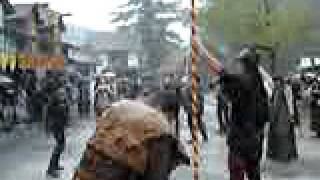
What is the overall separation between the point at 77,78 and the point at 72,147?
2252 centimetres

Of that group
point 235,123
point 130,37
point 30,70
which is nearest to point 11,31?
point 30,70

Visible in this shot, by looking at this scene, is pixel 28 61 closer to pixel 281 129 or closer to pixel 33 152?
pixel 33 152

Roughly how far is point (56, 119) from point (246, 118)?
581 centimetres

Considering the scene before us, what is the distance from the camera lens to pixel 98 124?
428 centimetres

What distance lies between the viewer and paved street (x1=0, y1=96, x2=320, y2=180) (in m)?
13.1

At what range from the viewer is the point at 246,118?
814cm

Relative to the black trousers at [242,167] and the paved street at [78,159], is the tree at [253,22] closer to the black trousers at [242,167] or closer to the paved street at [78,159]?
the paved street at [78,159]

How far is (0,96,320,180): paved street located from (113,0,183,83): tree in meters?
50.5

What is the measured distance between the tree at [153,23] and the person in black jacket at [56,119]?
58995 millimetres

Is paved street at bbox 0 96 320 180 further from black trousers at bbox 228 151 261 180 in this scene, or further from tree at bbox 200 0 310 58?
tree at bbox 200 0 310 58

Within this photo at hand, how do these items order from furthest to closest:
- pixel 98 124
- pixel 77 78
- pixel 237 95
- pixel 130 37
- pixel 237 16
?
pixel 130 37 < pixel 237 16 < pixel 77 78 < pixel 237 95 < pixel 98 124

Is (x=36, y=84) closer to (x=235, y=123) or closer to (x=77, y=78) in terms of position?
(x=77, y=78)

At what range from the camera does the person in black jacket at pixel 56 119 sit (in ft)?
43.3

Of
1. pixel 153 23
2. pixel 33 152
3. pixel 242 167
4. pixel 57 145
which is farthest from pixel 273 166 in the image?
pixel 153 23
